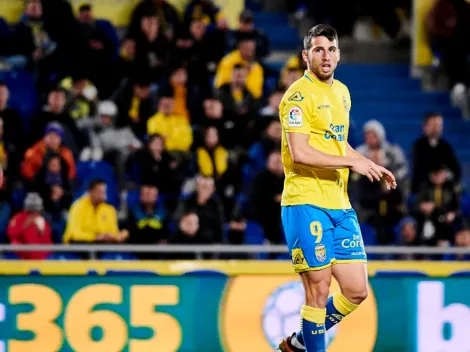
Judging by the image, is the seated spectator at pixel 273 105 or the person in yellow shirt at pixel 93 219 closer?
the person in yellow shirt at pixel 93 219

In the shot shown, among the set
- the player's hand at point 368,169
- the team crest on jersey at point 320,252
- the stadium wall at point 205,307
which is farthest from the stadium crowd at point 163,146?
the player's hand at point 368,169

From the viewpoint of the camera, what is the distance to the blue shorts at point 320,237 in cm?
748

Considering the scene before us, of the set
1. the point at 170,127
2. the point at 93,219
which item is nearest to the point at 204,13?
the point at 170,127

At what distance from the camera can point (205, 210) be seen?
1173 centimetres

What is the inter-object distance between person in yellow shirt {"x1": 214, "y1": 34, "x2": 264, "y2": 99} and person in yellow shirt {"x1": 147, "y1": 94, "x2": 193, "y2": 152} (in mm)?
849

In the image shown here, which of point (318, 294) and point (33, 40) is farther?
point (33, 40)

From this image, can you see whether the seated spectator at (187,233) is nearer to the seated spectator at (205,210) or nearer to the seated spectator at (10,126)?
the seated spectator at (205,210)

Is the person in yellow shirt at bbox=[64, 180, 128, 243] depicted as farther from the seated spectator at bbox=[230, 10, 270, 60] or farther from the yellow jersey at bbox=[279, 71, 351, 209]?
the yellow jersey at bbox=[279, 71, 351, 209]

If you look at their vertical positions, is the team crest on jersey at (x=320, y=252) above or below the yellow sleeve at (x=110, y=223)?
below

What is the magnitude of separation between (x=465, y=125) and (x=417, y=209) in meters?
3.14

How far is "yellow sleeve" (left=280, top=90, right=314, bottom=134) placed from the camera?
24.3ft

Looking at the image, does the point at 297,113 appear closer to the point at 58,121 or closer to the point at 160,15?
the point at 58,121

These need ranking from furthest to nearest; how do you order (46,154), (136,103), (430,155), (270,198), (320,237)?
(136,103)
(430,155)
(46,154)
(270,198)
(320,237)

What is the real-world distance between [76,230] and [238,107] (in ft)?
8.65
